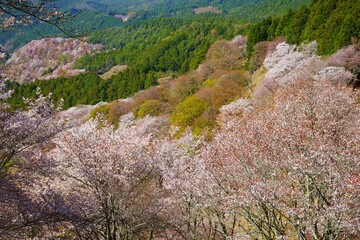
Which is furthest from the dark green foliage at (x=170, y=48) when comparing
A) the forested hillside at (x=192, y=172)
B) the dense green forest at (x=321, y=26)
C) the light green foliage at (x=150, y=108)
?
the forested hillside at (x=192, y=172)

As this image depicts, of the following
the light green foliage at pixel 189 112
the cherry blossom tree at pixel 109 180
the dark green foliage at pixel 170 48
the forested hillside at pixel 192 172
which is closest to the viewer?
the forested hillside at pixel 192 172

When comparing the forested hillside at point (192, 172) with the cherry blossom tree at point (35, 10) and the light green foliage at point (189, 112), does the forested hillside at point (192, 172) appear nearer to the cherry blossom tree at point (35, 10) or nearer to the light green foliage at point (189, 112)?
the cherry blossom tree at point (35, 10)

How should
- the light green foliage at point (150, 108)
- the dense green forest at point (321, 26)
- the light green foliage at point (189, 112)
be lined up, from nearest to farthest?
the dense green forest at point (321, 26)
the light green foliage at point (189, 112)
the light green foliage at point (150, 108)

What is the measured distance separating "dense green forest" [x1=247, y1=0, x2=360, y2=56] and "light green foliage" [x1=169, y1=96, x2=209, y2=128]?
13.2 meters

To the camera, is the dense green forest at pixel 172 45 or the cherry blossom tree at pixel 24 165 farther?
the dense green forest at pixel 172 45

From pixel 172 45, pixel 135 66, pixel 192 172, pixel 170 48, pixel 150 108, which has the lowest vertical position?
pixel 135 66

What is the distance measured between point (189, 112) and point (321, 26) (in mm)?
17039

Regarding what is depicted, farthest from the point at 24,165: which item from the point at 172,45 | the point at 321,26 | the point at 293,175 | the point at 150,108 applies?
the point at 172,45

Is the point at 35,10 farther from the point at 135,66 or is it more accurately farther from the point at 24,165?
the point at 135,66

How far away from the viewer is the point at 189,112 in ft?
119

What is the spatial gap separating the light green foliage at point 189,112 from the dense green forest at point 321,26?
13.2 m

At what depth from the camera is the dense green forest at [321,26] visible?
98.5 feet

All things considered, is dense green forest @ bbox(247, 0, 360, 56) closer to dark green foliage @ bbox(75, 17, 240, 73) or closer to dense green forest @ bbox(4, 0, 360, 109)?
dense green forest @ bbox(4, 0, 360, 109)

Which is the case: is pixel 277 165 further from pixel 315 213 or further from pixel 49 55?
pixel 49 55
